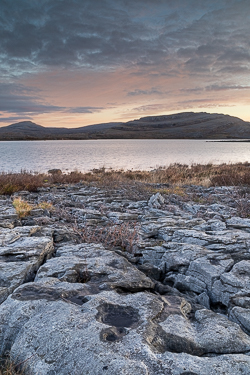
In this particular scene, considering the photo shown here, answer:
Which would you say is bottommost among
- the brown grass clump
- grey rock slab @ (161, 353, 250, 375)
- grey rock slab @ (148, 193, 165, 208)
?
grey rock slab @ (148, 193, 165, 208)

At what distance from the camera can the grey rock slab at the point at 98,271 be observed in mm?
4012

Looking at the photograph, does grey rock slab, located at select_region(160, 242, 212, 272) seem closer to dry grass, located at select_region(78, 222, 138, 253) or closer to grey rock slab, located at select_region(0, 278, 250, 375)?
dry grass, located at select_region(78, 222, 138, 253)

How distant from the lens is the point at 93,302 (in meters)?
3.30

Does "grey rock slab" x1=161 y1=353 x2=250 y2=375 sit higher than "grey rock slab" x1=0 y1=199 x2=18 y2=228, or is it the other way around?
"grey rock slab" x1=161 y1=353 x2=250 y2=375

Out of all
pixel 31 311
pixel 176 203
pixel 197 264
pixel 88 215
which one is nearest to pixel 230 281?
pixel 197 264

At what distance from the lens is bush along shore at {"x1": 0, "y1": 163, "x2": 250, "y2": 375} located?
2457 millimetres

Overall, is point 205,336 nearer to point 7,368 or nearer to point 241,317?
point 241,317

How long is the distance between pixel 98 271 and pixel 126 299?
994 millimetres

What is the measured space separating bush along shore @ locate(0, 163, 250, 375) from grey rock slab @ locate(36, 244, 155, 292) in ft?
0.06

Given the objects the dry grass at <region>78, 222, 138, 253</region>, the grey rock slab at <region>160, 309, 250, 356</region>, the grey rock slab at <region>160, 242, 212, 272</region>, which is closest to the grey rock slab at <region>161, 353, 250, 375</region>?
the grey rock slab at <region>160, 309, 250, 356</region>

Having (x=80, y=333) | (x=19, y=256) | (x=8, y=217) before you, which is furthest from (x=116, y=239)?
(x=8, y=217)

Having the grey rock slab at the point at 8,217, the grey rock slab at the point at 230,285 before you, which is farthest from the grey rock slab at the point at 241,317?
the grey rock slab at the point at 8,217

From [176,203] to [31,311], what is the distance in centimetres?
898

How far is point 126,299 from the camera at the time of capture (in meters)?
3.48
